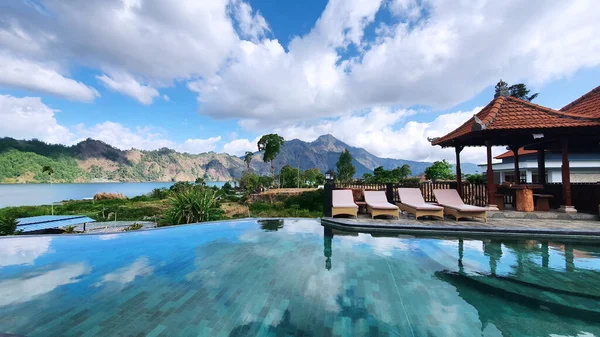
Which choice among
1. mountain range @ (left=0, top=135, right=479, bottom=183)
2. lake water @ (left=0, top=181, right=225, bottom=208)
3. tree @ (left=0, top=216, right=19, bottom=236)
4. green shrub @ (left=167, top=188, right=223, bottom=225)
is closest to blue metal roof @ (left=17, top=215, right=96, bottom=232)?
tree @ (left=0, top=216, right=19, bottom=236)

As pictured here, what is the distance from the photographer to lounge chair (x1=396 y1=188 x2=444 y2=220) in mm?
7414

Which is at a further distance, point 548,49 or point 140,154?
point 140,154

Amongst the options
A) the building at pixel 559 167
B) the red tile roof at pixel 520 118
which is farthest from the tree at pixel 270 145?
the red tile roof at pixel 520 118

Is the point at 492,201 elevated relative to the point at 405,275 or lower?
elevated

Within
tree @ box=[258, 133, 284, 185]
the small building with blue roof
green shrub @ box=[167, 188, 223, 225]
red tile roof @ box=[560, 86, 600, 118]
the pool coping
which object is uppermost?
tree @ box=[258, 133, 284, 185]

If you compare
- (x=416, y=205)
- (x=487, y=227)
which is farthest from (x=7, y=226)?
(x=487, y=227)

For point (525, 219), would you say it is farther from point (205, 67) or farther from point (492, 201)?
point (205, 67)

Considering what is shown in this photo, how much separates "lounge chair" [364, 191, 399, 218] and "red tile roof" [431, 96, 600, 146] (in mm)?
3462

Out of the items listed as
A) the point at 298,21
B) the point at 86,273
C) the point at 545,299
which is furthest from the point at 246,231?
the point at 298,21

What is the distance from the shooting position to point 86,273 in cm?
405

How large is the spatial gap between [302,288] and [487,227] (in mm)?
5783

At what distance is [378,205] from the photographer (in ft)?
26.2

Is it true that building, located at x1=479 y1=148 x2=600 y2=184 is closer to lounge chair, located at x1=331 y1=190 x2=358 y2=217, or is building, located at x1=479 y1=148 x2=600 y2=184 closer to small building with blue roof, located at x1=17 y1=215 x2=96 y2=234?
lounge chair, located at x1=331 y1=190 x2=358 y2=217

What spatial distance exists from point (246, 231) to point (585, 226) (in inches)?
355
